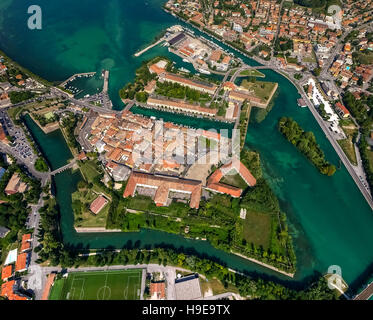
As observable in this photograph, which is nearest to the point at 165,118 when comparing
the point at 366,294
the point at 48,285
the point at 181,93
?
the point at 181,93

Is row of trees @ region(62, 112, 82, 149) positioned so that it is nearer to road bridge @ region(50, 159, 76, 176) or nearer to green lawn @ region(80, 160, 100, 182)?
road bridge @ region(50, 159, 76, 176)

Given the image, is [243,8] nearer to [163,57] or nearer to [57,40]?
[163,57]

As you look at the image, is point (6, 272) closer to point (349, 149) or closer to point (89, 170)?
point (89, 170)

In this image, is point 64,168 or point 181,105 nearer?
point 64,168

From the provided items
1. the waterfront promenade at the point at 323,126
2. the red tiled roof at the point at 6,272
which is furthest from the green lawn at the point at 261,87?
the red tiled roof at the point at 6,272

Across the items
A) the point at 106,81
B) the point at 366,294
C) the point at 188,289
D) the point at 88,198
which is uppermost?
the point at 106,81

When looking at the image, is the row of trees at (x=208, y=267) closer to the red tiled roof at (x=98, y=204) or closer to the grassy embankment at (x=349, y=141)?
the red tiled roof at (x=98, y=204)
